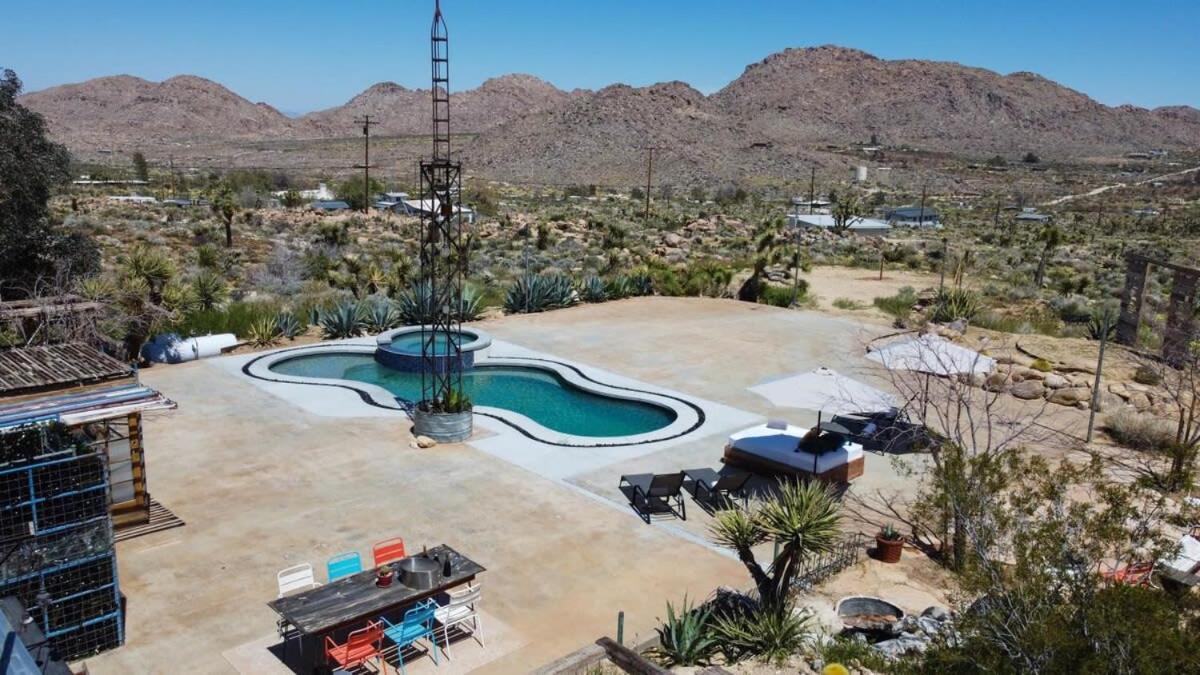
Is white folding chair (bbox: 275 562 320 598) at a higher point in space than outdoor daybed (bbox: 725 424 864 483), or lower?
lower

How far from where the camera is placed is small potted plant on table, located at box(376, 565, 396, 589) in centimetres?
865

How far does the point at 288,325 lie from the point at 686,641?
16.3 metres

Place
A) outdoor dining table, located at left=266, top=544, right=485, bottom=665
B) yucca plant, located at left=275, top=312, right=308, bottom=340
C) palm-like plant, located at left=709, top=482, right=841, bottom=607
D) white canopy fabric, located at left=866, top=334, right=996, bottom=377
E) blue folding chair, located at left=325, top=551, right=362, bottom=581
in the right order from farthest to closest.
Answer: yucca plant, located at left=275, top=312, right=308, bottom=340 → white canopy fabric, located at left=866, top=334, right=996, bottom=377 → blue folding chair, located at left=325, top=551, right=362, bottom=581 → palm-like plant, located at left=709, top=482, right=841, bottom=607 → outdoor dining table, located at left=266, top=544, right=485, bottom=665

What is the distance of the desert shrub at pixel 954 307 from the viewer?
25.3m

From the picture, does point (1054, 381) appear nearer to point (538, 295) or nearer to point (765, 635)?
point (765, 635)

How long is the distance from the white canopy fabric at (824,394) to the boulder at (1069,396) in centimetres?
507

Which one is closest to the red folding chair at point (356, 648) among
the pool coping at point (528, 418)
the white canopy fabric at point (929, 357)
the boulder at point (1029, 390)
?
the pool coping at point (528, 418)

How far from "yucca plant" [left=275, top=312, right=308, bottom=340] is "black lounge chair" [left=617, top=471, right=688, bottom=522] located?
1248cm

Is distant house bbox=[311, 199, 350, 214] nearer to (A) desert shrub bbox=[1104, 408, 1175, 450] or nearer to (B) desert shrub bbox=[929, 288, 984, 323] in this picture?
(B) desert shrub bbox=[929, 288, 984, 323]

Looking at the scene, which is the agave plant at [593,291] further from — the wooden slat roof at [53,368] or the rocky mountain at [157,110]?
the rocky mountain at [157,110]

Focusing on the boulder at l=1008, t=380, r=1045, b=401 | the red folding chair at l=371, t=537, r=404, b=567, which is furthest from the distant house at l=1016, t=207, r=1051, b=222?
the red folding chair at l=371, t=537, r=404, b=567

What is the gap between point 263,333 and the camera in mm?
21250

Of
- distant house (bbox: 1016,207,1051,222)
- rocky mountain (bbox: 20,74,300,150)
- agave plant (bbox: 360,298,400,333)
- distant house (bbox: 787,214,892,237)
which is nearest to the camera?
agave plant (bbox: 360,298,400,333)

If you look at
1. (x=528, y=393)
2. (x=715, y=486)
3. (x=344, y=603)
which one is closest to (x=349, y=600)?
(x=344, y=603)
